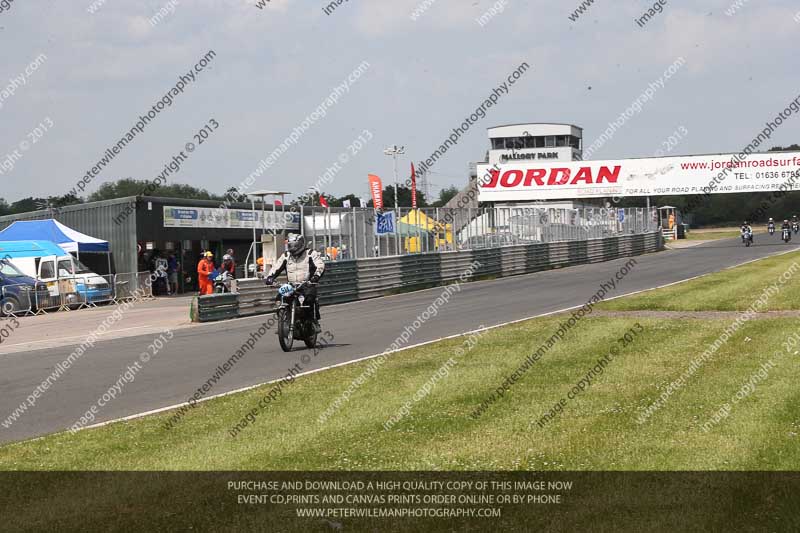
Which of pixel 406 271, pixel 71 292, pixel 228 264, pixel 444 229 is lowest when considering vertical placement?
pixel 71 292

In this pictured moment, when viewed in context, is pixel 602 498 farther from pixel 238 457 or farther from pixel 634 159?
pixel 634 159

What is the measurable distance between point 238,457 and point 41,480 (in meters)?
1.39

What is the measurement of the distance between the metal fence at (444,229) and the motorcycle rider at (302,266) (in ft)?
35.5

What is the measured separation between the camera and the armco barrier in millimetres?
22859

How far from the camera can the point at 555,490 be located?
581 cm

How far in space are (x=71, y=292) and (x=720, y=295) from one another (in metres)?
20.6

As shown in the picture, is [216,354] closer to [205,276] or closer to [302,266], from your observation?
[302,266]

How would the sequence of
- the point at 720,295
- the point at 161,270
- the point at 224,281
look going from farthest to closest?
the point at 161,270 < the point at 224,281 < the point at 720,295

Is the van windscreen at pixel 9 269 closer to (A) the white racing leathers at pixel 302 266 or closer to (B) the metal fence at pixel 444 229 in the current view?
(B) the metal fence at pixel 444 229

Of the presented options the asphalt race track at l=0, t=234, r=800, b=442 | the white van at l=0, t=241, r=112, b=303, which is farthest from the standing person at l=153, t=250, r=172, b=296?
the asphalt race track at l=0, t=234, r=800, b=442

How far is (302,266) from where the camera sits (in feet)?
46.6

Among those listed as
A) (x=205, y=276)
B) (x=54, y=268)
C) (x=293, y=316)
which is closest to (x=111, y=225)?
(x=54, y=268)

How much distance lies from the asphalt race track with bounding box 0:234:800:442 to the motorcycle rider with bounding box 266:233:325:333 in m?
0.95

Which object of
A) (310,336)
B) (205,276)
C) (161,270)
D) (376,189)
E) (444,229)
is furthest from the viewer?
(376,189)
